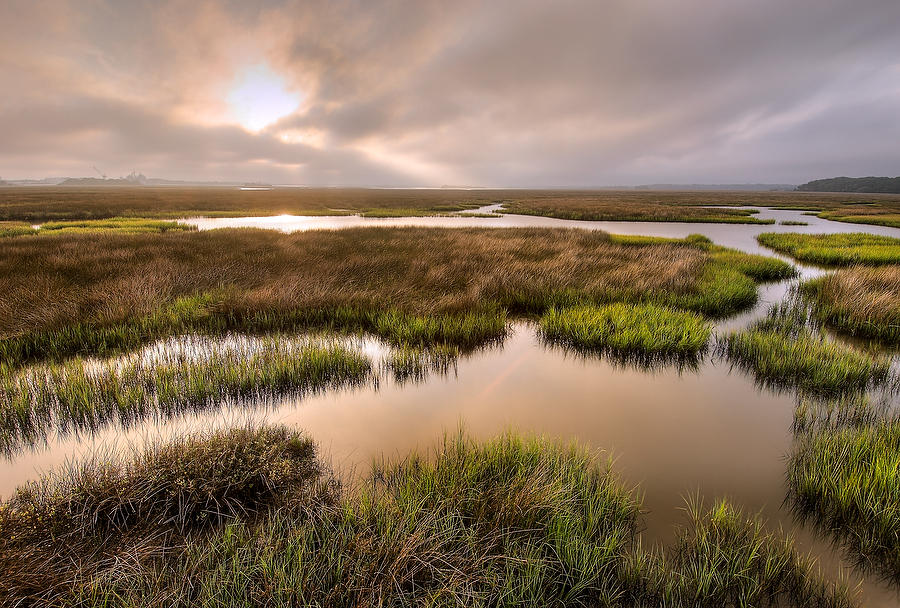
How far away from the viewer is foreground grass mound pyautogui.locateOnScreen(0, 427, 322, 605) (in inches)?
94.7

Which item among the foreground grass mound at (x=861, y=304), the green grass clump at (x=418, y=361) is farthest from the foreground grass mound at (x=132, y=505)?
the foreground grass mound at (x=861, y=304)

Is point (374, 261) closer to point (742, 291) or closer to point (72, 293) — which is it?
point (72, 293)

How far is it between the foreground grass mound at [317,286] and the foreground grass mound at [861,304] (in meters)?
1.60

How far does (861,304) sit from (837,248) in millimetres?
12984

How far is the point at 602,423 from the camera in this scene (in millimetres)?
4777

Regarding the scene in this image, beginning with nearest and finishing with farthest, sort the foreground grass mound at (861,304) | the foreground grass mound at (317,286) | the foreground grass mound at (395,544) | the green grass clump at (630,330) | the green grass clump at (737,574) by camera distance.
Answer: the foreground grass mound at (395,544), the green grass clump at (737,574), the green grass clump at (630,330), the foreground grass mound at (317,286), the foreground grass mound at (861,304)

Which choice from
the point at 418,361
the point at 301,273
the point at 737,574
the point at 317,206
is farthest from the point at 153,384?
the point at 317,206

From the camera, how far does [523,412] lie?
16.6ft

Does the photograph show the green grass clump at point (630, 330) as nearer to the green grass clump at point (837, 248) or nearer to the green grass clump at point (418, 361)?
the green grass clump at point (418, 361)

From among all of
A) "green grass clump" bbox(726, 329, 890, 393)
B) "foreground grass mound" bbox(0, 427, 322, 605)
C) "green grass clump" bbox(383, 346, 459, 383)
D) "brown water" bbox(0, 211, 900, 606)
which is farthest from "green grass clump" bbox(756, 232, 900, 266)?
"foreground grass mound" bbox(0, 427, 322, 605)

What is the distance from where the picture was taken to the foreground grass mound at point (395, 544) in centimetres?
232

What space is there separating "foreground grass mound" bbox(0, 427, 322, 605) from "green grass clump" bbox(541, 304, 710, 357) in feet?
18.2

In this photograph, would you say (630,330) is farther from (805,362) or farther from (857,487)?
(857,487)

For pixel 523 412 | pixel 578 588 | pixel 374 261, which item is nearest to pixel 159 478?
pixel 578 588
